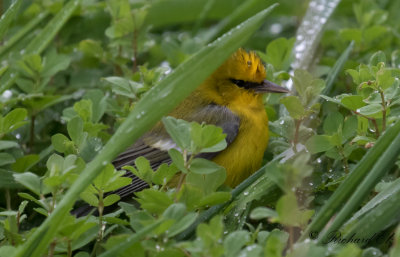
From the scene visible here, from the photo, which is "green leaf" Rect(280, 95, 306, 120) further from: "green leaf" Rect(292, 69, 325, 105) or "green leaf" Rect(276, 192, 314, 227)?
"green leaf" Rect(276, 192, 314, 227)

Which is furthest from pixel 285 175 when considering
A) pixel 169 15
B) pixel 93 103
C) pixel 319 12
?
pixel 169 15

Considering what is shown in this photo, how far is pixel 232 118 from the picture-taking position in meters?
2.31

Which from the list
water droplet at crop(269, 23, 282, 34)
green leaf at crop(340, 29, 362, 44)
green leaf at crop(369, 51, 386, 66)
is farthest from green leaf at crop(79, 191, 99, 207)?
water droplet at crop(269, 23, 282, 34)

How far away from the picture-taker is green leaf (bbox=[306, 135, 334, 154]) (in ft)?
5.67

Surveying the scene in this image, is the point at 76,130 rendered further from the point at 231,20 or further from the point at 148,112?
the point at 231,20

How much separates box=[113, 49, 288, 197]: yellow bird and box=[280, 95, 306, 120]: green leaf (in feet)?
1.31

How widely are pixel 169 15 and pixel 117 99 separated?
3.57 ft

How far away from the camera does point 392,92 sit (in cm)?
168

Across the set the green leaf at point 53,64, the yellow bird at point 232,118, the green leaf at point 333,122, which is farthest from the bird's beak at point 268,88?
the green leaf at point 53,64

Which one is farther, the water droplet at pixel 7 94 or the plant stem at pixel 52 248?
the water droplet at pixel 7 94

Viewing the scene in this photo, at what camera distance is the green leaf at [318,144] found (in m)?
1.73

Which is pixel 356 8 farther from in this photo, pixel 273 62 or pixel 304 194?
pixel 304 194

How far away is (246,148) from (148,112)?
0.80 metres

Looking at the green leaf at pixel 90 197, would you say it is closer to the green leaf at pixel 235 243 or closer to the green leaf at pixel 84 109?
the green leaf at pixel 235 243
